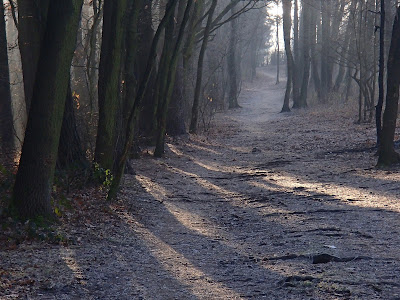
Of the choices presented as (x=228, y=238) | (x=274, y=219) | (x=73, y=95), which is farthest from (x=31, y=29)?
(x=274, y=219)

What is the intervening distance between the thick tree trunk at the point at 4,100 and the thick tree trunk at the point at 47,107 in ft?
22.4

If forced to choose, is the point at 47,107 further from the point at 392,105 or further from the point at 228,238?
the point at 392,105

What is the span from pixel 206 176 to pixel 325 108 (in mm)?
20333

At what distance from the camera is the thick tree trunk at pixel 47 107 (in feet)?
21.0

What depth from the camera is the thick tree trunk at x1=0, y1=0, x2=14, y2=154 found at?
13.4 meters

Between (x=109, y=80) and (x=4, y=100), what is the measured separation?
6211 millimetres

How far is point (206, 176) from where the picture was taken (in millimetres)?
12578

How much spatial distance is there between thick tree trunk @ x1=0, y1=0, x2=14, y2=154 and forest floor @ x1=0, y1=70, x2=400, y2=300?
360 centimetres

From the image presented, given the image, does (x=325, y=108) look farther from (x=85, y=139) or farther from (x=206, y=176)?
(x=85, y=139)

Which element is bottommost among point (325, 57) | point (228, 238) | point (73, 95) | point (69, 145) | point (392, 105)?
point (228, 238)

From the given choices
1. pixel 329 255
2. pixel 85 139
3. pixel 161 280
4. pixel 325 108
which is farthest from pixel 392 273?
pixel 325 108

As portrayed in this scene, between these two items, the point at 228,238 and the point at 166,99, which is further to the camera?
the point at 166,99

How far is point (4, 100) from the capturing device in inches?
555

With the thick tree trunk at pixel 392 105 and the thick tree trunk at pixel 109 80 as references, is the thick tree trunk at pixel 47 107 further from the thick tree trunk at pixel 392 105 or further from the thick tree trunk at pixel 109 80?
the thick tree trunk at pixel 392 105
